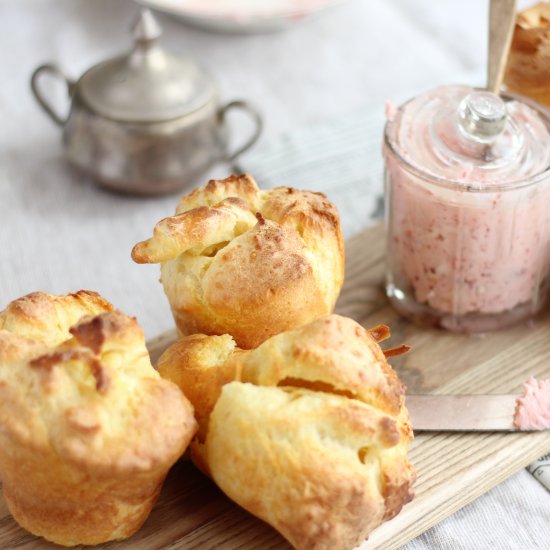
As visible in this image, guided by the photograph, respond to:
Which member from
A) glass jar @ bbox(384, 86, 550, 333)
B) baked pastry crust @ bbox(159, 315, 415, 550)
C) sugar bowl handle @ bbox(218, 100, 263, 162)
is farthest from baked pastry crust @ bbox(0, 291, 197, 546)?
sugar bowl handle @ bbox(218, 100, 263, 162)

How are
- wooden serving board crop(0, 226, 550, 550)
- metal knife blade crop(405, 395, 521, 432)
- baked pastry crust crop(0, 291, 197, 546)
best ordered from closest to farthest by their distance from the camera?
baked pastry crust crop(0, 291, 197, 546) → wooden serving board crop(0, 226, 550, 550) → metal knife blade crop(405, 395, 521, 432)

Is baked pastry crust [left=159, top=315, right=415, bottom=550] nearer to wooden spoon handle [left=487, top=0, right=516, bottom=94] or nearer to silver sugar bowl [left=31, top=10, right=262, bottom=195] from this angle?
wooden spoon handle [left=487, top=0, right=516, bottom=94]

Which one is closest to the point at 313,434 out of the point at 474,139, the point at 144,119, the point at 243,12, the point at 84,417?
the point at 84,417

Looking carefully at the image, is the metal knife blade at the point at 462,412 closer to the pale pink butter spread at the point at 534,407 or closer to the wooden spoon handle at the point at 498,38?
the pale pink butter spread at the point at 534,407

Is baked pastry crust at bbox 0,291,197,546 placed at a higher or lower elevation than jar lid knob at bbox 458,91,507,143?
lower

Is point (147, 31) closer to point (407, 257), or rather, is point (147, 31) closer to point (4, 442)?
point (407, 257)

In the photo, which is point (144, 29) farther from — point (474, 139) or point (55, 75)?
point (474, 139)
